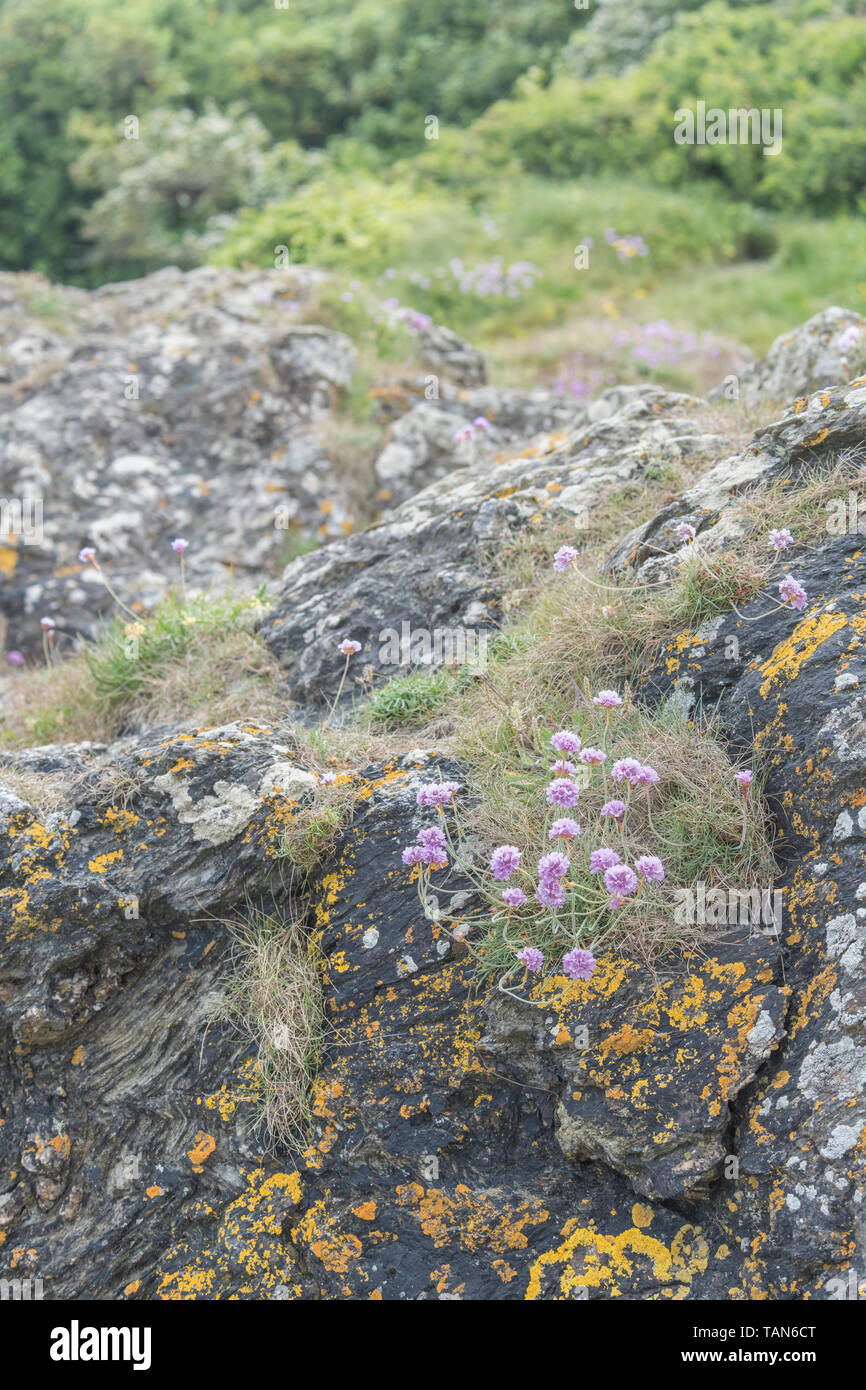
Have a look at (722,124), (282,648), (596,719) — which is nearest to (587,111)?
(722,124)

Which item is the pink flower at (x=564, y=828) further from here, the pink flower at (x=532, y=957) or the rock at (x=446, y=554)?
the rock at (x=446, y=554)

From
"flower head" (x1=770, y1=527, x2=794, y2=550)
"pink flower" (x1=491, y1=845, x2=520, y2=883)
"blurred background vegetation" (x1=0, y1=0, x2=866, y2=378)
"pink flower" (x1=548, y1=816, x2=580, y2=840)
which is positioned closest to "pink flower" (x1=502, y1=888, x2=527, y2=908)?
"pink flower" (x1=491, y1=845, x2=520, y2=883)

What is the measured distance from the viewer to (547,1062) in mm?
2637

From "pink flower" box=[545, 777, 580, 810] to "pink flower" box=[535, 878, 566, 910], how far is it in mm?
197

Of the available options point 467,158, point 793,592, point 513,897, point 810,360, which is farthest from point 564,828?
point 467,158

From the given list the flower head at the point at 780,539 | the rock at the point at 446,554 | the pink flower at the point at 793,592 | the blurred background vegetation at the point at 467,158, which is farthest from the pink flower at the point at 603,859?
the blurred background vegetation at the point at 467,158

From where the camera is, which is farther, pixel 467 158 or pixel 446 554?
pixel 467 158

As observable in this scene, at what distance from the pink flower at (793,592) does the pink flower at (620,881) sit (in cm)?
102

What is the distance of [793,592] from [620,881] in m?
1.06

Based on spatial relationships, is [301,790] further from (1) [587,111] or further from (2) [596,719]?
(1) [587,111]

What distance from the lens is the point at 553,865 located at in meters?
2.56

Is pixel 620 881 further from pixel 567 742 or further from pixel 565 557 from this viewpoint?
pixel 565 557

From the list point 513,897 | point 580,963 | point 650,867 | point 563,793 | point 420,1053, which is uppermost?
point 563,793

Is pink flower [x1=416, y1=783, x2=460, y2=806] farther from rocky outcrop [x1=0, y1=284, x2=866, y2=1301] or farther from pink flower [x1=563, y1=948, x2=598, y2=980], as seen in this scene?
pink flower [x1=563, y1=948, x2=598, y2=980]
